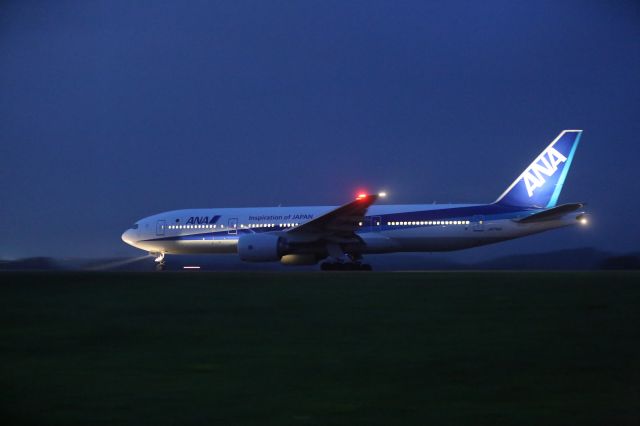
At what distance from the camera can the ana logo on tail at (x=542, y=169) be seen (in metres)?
25.0

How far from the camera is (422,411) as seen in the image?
208 inches

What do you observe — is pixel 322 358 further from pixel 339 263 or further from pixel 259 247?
pixel 339 263

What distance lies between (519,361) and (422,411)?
1923 mm

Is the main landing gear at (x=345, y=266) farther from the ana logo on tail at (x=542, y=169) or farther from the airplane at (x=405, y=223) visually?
the ana logo on tail at (x=542, y=169)

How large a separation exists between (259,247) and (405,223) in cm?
558

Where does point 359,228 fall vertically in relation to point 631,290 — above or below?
above

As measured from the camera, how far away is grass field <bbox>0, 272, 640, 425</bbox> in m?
5.33

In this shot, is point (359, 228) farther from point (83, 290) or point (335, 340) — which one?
point (335, 340)

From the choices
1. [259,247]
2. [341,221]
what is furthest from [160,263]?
[341,221]

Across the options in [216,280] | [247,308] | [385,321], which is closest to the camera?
[385,321]

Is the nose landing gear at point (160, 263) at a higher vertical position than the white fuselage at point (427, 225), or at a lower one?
lower

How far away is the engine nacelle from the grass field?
35.3ft

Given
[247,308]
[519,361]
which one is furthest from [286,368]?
[247,308]

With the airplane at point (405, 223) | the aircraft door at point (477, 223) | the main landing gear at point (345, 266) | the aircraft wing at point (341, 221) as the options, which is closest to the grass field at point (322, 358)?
the aircraft wing at point (341, 221)
